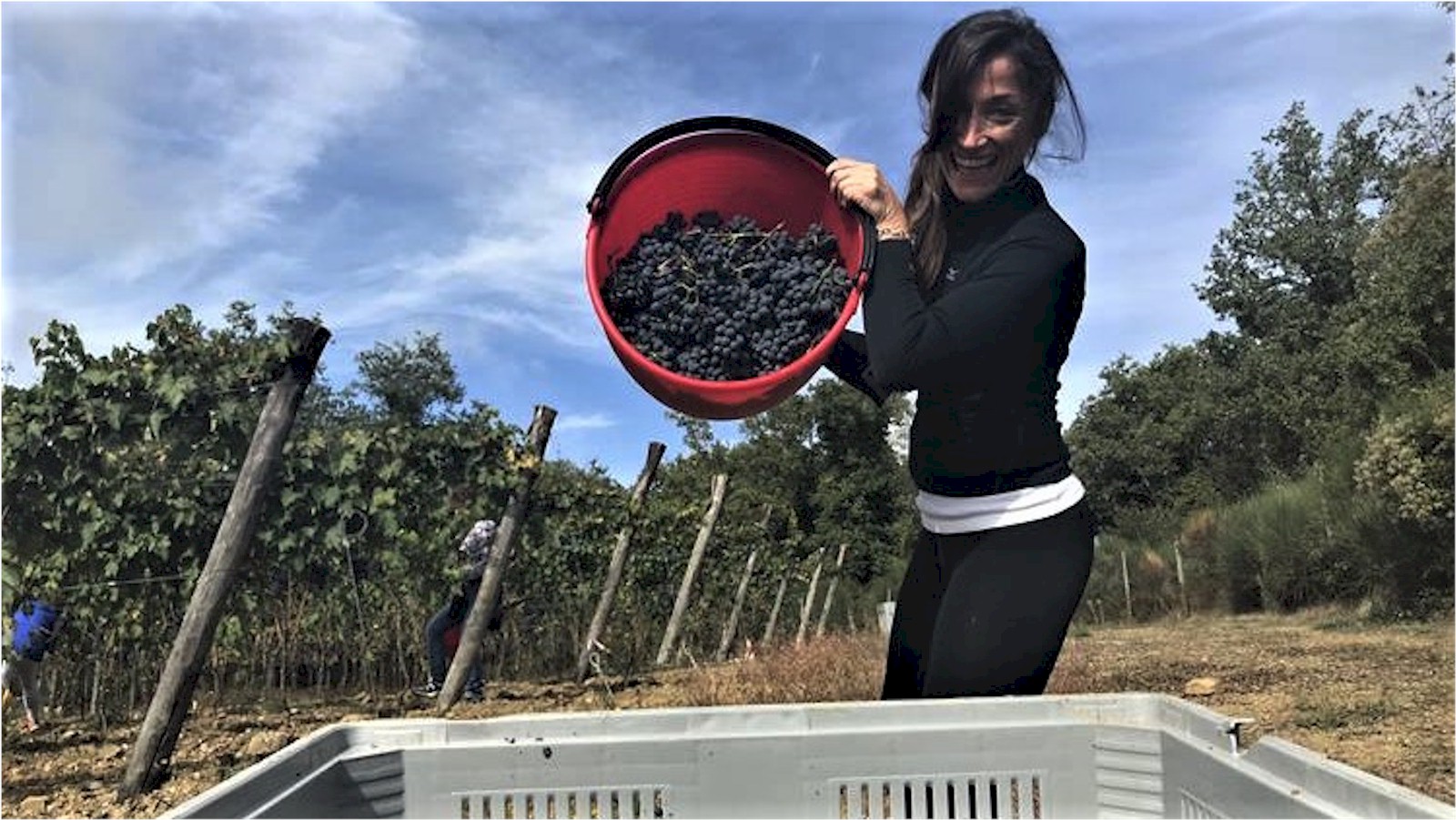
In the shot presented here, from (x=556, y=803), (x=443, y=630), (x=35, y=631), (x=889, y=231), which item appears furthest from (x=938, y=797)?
(x=443, y=630)

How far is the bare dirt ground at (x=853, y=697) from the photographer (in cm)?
445

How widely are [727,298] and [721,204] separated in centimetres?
22

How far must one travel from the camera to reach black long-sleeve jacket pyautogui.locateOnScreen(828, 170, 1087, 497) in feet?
6.21

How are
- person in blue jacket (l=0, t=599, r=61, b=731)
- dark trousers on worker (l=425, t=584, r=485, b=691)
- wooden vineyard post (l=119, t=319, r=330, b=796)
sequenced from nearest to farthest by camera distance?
1. wooden vineyard post (l=119, t=319, r=330, b=796)
2. person in blue jacket (l=0, t=599, r=61, b=731)
3. dark trousers on worker (l=425, t=584, r=485, b=691)

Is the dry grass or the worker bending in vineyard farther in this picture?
the worker bending in vineyard

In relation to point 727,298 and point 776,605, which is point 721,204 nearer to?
point 727,298

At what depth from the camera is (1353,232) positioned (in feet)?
79.5

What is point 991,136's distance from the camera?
6.84 feet

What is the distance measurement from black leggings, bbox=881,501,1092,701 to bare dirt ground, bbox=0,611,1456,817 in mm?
1823

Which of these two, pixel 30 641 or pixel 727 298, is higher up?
pixel 727 298

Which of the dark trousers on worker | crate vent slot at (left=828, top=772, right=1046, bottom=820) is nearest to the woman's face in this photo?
crate vent slot at (left=828, top=772, right=1046, bottom=820)

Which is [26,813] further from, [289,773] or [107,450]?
[289,773]

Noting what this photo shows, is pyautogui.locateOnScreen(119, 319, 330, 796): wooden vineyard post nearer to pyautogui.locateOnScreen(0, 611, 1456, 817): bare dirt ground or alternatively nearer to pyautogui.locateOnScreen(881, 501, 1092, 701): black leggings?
pyautogui.locateOnScreen(0, 611, 1456, 817): bare dirt ground

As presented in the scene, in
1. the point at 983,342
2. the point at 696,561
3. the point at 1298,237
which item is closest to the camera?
the point at 983,342
